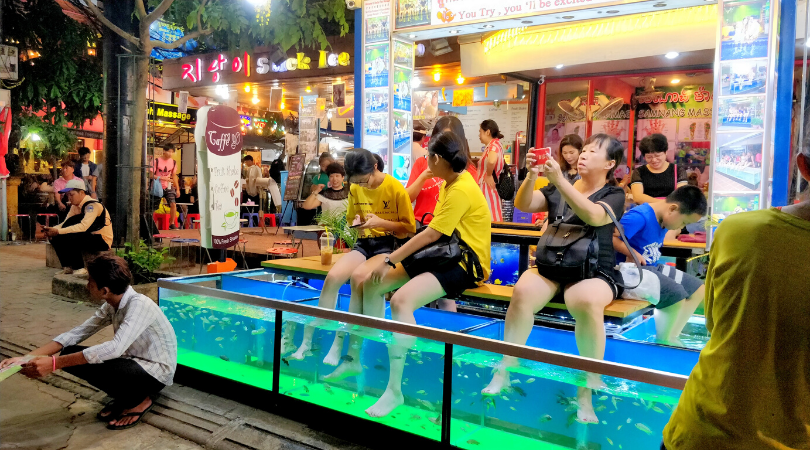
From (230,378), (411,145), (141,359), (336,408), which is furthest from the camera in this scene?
(411,145)

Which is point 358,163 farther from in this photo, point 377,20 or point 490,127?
point 377,20

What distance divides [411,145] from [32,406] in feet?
14.2

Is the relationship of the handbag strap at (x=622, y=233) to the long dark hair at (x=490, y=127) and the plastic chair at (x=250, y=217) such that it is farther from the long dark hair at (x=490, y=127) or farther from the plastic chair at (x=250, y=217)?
the plastic chair at (x=250, y=217)

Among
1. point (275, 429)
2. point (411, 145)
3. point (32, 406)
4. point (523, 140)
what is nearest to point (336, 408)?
point (275, 429)

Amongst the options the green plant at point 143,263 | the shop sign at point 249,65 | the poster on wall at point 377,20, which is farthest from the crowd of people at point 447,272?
the shop sign at point 249,65

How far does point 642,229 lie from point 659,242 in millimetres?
208

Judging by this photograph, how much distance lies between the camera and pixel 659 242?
Answer: 3.74 metres

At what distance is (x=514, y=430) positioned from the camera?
2.87m

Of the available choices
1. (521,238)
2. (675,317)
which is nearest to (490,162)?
(521,238)

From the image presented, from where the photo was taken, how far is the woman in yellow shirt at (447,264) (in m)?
3.48

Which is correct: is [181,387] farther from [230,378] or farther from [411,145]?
[411,145]

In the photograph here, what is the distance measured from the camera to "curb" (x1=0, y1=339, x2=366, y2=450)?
3352 mm

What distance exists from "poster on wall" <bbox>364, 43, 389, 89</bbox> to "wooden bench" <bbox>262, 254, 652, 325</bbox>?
233 cm

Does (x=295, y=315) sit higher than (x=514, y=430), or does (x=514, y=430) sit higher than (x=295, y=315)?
(x=295, y=315)
